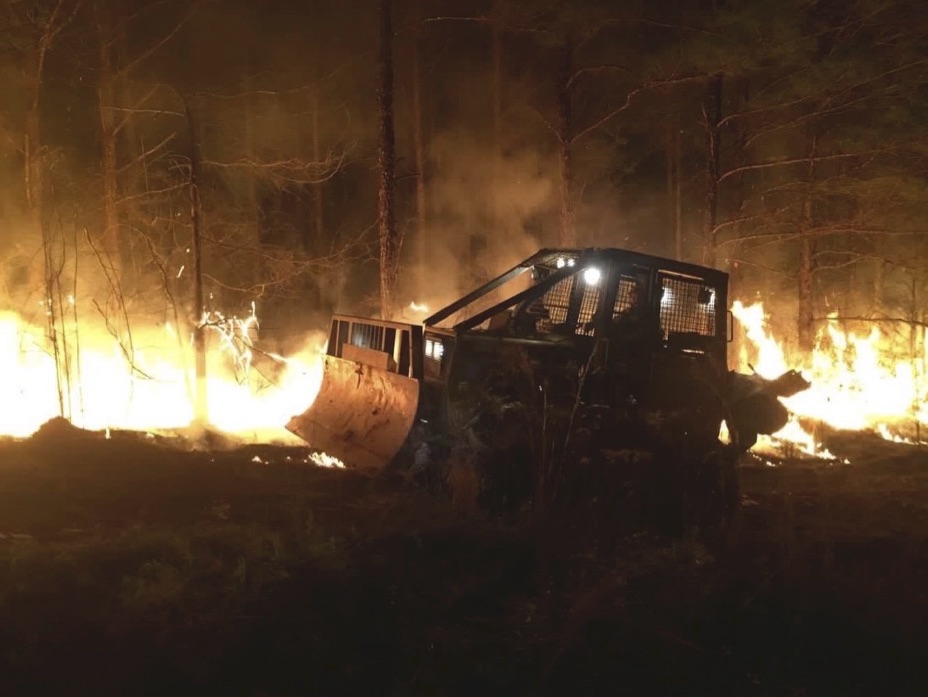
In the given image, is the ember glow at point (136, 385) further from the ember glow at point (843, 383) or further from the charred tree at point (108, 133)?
the ember glow at point (843, 383)

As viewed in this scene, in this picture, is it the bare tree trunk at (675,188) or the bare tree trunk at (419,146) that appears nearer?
the bare tree trunk at (419,146)

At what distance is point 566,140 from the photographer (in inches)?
578

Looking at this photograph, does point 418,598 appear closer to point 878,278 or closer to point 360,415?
point 360,415

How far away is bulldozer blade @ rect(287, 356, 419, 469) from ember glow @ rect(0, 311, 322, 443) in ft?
8.94

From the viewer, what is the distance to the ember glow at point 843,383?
12.8 m

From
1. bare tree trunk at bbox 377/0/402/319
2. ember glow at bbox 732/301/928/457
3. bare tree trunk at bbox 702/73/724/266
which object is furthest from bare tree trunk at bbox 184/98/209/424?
bare tree trunk at bbox 702/73/724/266

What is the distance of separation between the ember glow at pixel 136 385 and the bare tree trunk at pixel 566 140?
5.82 m

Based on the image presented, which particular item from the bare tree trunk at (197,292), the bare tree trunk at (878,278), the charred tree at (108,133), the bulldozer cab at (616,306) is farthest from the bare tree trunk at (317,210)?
the bare tree trunk at (878,278)

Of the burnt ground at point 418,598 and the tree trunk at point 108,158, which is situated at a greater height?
the tree trunk at point 108,158

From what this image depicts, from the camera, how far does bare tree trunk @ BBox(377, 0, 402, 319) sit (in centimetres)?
1230

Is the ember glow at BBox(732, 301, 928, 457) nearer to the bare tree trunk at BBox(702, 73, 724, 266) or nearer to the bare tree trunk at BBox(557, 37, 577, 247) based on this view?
the bare tree trunk at BBox(702, 73, 724, 266)

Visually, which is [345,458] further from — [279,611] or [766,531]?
[766,531]

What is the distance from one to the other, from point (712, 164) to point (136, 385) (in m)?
11.9

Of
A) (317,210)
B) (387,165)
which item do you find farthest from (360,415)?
(317,210)
